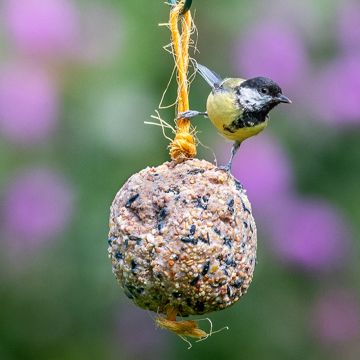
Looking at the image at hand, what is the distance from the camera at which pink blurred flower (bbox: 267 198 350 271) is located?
3.39 meters

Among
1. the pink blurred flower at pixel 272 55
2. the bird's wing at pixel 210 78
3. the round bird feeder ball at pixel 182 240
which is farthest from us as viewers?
the pink blurred flower at pixel 272 55

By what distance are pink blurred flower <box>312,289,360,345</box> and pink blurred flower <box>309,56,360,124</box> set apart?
65 centimetres

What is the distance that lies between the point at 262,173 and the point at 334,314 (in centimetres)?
64

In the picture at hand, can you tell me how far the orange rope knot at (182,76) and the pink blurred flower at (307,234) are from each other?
1.29m

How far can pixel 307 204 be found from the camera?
345cm

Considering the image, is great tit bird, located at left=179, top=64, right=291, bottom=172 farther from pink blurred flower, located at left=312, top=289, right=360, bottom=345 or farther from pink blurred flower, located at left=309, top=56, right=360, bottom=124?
pink blurred flower, located at left=312, top=289, right=360, bottom=345

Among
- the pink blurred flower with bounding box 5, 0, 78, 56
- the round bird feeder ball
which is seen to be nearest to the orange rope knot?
the round bird feeder ball

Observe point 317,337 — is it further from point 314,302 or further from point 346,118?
point 346,118

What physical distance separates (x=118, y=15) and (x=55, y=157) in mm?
577

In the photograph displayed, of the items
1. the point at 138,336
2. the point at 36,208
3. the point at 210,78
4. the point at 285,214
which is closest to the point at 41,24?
the point at 36,208

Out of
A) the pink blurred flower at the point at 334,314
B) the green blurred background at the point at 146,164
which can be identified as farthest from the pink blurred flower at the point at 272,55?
the pink blurred flower at the point at 334,314

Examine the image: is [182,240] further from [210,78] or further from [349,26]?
[349,26]

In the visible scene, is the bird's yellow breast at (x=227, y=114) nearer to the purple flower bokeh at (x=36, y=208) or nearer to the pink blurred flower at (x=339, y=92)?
the purple flower bokeh at (x=36, y=208)

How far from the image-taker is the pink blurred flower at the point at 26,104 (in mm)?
3205
